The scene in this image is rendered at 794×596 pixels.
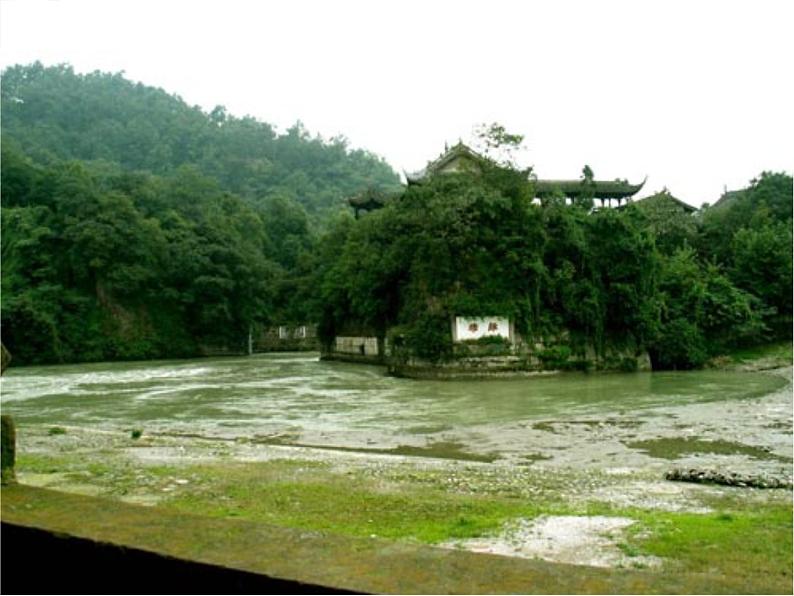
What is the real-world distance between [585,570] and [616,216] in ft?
129

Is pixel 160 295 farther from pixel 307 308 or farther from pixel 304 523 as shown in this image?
pixel 304 523

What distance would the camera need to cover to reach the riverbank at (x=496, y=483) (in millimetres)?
6277

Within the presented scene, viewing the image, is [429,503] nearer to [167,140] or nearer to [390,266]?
[390,266]

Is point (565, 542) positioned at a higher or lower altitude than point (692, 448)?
higher

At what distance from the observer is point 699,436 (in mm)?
15695

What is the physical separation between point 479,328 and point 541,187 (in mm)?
16542

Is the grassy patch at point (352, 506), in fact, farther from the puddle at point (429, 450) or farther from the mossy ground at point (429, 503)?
the puddle at point (429, 450)

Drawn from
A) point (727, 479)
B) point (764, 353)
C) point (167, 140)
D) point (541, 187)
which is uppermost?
point (167, 140)

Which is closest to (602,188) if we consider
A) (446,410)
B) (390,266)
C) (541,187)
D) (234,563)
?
(541,187)

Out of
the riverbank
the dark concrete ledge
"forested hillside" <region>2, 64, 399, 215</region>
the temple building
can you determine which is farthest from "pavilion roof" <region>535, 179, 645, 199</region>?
"forested hillside" <region>2, 64, 399, 215</region>

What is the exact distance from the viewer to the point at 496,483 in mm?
9852

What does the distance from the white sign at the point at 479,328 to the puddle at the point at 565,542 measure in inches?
1171

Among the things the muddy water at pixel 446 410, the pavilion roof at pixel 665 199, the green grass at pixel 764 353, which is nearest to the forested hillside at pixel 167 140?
the pavilion roof at pixel 665 199

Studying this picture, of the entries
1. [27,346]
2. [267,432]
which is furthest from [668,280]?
[27,346]
